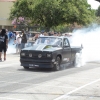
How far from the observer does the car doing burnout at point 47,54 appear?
A: 14.8 meters

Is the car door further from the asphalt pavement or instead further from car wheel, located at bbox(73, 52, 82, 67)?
the asphalt pavement

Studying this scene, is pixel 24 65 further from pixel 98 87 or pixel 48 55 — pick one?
pixel 98 87

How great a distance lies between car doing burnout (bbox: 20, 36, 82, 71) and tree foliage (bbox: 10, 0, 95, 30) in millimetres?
12068

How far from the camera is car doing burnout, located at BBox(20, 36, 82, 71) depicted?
583 inches

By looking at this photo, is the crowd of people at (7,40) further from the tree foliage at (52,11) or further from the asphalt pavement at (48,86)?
the asphalt pavement at (48,86)

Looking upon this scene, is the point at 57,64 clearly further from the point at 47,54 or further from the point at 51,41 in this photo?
the point at 51,41

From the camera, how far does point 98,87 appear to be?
35.8 ft

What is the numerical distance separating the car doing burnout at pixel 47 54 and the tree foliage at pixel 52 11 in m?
12.1

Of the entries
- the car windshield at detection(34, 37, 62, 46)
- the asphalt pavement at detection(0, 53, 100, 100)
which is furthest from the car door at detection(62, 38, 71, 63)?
the asphalt pavement at detection(0, 53, 100, 100)

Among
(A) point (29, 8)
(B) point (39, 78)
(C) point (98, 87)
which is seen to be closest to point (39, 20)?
(A) point (29, 8)

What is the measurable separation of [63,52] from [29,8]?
1360cm

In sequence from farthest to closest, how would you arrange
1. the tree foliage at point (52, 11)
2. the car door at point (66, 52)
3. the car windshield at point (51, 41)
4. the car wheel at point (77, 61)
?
the tree foliage at point (52, 11) < the car wheel at point (77, 61) < the car windshield at point (51, 41) < the car door at point (66, 52)

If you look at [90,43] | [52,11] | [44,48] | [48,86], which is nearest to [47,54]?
[44,48]

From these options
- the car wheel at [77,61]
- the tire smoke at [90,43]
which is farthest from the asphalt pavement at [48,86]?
the tire smoke at [90,43]
